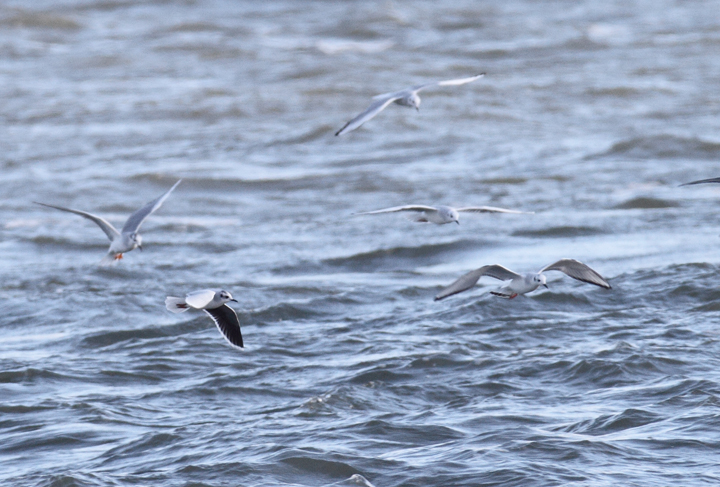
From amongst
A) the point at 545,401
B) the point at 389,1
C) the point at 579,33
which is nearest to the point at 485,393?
the point at 545,401

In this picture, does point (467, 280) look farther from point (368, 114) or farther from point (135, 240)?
point (135, 240)

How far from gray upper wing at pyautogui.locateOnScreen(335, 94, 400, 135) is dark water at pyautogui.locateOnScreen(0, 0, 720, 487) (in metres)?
2.26

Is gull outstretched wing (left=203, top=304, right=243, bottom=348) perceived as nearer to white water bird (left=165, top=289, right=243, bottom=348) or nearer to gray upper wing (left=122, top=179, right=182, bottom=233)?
white water bird (left=165, top=289, right=243, bottom=348)

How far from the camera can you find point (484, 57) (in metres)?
27.9

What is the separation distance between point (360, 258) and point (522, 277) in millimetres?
6276

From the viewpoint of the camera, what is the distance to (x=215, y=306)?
25.3ft

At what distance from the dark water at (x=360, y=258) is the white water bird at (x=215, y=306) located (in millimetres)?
960

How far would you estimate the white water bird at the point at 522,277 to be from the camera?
806 centimetres

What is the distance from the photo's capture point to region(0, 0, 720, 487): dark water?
8641 mm

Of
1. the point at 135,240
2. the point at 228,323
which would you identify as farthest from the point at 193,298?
the point at 135,240

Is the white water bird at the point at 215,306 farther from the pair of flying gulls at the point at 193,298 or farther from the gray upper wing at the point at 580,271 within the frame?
the gray upper wing at the point at 580,271

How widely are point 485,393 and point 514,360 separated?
892mm

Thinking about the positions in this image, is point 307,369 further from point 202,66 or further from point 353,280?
point 202,66

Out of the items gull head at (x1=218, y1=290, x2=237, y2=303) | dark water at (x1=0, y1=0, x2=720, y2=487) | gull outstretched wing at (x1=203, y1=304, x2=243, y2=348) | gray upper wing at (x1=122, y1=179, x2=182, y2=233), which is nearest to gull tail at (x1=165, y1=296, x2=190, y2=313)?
gull head at (x1=218, y1=290, x2=237, y2=303)
